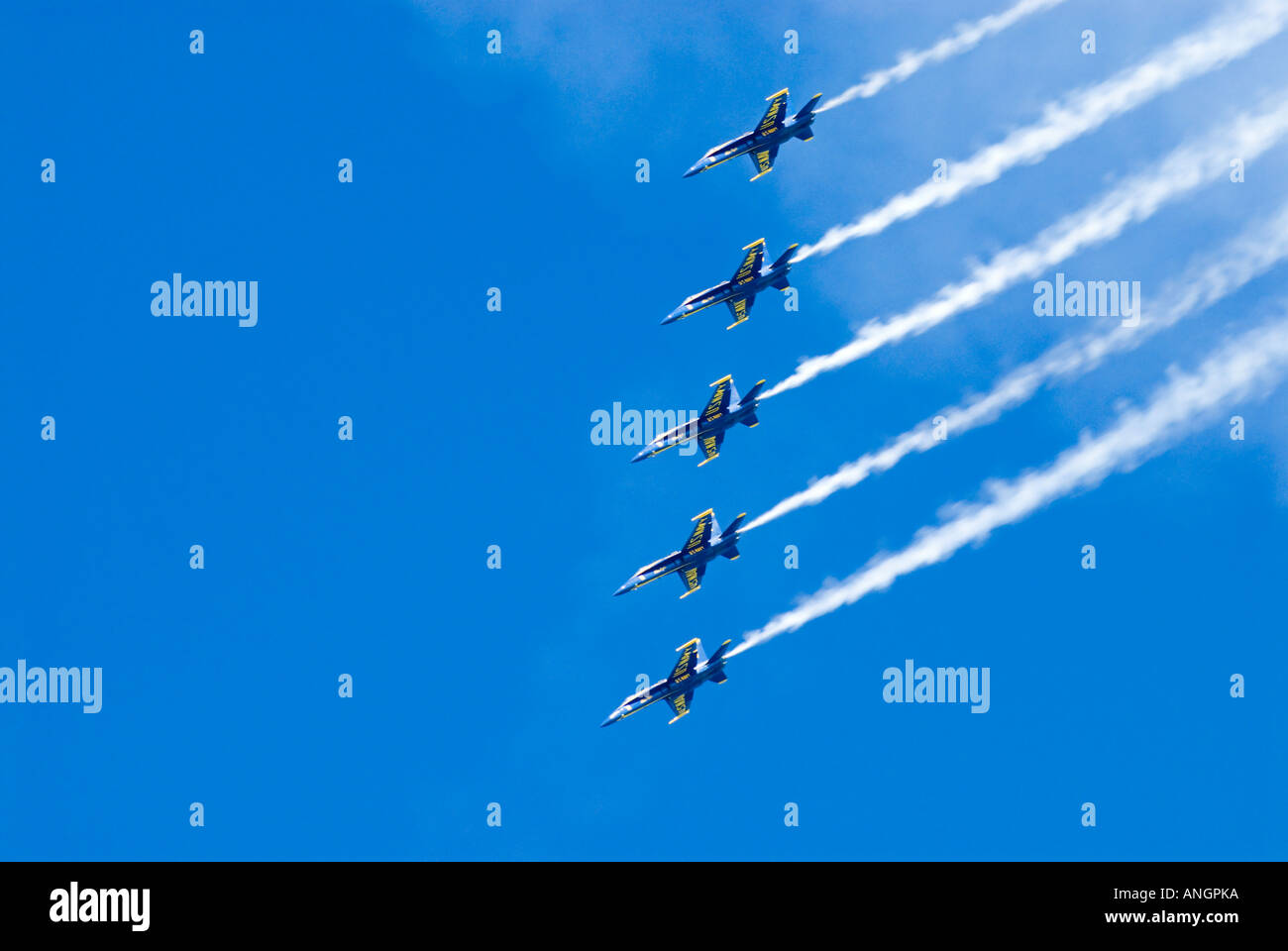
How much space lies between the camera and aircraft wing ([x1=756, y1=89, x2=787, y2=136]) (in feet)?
354

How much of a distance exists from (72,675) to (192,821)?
39.6 feet

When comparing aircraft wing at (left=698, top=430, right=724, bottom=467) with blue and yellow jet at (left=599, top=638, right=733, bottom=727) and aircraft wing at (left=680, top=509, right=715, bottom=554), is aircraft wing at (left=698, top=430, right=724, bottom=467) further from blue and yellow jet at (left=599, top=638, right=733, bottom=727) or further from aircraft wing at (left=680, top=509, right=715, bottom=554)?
blue and yellow jet at (left=599, top=638, right=733, bottom=727)

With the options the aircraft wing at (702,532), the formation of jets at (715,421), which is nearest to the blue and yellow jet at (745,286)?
the formation of jets at (715,421)

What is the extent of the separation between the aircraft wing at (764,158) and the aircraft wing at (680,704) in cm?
2851

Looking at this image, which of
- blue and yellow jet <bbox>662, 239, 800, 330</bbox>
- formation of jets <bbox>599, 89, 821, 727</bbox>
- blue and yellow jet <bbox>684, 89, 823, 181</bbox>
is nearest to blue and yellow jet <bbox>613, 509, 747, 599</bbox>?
formation of jets <bbox>599, 89, 821, 727</bbox>

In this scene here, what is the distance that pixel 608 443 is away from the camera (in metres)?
107

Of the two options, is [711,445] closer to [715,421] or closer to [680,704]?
[715,421]

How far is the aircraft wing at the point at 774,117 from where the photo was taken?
354 ft

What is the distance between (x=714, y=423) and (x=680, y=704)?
15.1 meters

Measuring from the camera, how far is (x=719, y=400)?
10444cm
